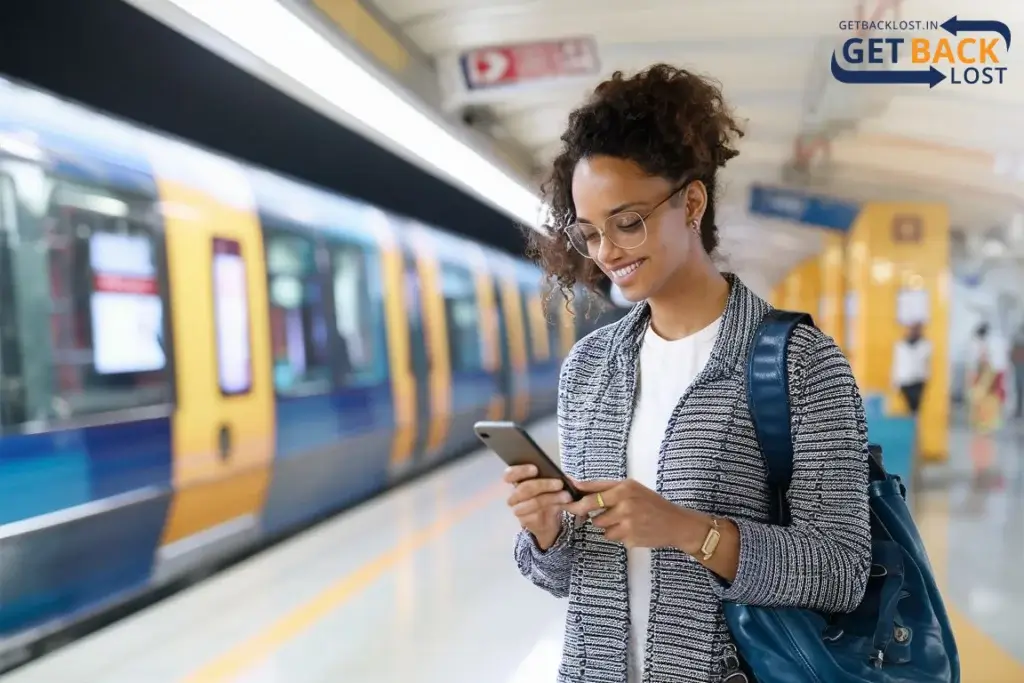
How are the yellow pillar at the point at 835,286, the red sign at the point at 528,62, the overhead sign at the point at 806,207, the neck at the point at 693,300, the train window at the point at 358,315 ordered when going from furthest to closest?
1. the yellow pillar at the point at 835,286
2. the overhead sign at the point at 806,207
3. the train window at the point at 358,315
4. the red sign at the point at 528,62
5. the neck at the point at 693,300

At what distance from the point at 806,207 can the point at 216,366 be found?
21.9 feet

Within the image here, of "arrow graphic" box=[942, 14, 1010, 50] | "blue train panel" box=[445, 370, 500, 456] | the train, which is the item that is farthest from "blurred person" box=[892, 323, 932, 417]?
"arrow graphic" box=[942, 14, 1010, 50]

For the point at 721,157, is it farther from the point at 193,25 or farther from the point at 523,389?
the point at 523,389

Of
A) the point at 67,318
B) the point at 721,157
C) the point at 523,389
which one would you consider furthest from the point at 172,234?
the point at 523,389

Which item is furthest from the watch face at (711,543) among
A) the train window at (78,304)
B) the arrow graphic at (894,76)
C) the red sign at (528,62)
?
the red sign at (528,62)

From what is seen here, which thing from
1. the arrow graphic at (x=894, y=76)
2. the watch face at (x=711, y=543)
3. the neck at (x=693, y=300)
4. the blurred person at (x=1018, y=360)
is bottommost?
the blurred person at (x=1018, y=360)

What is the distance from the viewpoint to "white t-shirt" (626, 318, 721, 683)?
1492 millimetres

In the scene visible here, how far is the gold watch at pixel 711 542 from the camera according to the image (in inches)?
51.8

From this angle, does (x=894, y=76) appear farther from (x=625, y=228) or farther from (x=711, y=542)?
(x=711, y=542)

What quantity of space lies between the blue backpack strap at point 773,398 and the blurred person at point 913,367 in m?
9.32

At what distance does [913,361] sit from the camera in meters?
9.95

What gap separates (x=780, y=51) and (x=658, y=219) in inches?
200

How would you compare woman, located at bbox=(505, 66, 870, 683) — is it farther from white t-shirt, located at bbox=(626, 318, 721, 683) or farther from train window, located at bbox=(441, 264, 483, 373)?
train window, located at bbox=(441, 264, 483, 373)

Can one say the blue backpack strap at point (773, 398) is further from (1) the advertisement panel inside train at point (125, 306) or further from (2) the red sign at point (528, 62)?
(2) the red sign at point (528, 62)
